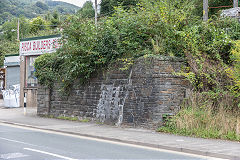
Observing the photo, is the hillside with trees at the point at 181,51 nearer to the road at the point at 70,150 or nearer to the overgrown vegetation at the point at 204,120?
the overgrown vegetation at the point at 204,120

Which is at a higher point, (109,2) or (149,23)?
(109,2)

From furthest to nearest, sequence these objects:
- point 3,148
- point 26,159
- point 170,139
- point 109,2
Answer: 1. point 109,2
2. point 170,139
3. point 3,148
4. point 26,159

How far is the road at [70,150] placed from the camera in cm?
854

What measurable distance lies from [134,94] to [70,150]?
18.5ft

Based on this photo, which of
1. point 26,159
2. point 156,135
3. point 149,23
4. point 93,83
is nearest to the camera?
point 26,159

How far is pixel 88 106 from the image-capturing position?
16.8 meters

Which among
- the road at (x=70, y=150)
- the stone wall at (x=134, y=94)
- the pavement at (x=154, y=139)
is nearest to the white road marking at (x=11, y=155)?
the road at (x=70, y=150)

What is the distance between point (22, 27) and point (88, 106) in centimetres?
5796

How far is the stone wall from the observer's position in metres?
13.5

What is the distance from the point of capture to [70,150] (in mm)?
9406

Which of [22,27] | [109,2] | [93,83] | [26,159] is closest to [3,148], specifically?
[26,159]

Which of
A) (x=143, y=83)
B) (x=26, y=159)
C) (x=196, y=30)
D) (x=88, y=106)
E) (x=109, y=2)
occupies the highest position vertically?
(x=109, y=2)

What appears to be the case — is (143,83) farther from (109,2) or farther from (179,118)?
(109,2)

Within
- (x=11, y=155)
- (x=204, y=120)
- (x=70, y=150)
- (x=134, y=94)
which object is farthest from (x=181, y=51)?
(x=11, y=155)
